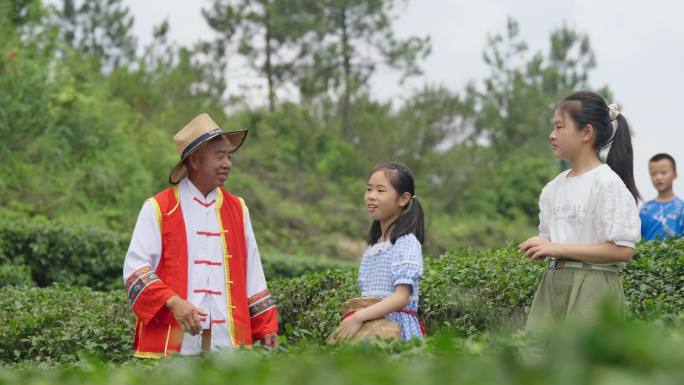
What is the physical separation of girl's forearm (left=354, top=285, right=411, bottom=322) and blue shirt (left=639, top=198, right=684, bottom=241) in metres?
3.88

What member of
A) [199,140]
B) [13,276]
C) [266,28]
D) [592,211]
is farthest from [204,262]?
[266,28]

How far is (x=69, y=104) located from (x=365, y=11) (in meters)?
13.0

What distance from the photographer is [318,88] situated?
3025cm

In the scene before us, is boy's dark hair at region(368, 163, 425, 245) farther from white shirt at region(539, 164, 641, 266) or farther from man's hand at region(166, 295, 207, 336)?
man's hand at region(166, 295, 207, 336)

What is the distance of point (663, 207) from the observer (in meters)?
7.64

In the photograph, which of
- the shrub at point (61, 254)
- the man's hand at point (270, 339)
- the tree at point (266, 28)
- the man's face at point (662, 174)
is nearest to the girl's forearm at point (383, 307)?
the man's hand at point (270, 339)

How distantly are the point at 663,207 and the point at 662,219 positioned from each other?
0.12 metres

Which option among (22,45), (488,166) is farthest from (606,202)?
(488,166)

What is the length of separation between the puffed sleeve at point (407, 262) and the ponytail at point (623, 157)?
995mm

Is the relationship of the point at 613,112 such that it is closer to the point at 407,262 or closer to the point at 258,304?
the point at 407,262

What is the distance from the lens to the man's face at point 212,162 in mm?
4691

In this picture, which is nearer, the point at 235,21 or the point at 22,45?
the point at 22,45

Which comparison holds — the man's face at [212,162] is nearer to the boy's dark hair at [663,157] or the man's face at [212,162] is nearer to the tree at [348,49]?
the boy's dark hair at [663,157]

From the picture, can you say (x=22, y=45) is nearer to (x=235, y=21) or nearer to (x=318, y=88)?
(x=235, y=21)
